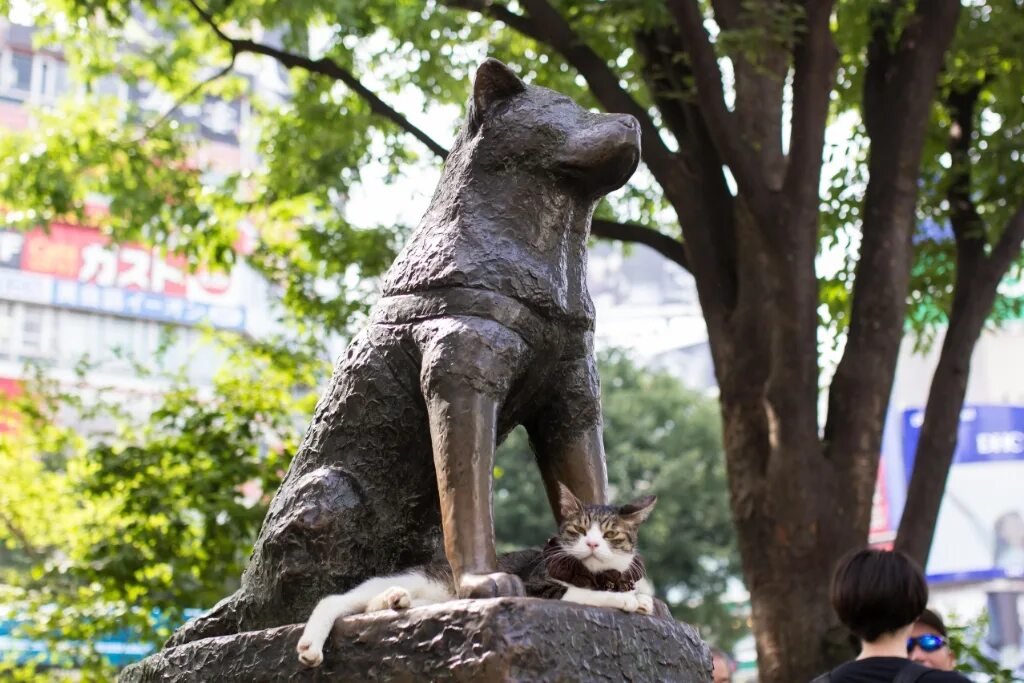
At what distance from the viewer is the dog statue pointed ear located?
2.90 metres

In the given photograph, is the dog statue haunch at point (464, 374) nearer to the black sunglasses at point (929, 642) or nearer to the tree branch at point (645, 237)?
the black sunglasses at point (929, 642)

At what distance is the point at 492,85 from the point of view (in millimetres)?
2916

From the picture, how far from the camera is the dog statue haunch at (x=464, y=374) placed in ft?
8.79

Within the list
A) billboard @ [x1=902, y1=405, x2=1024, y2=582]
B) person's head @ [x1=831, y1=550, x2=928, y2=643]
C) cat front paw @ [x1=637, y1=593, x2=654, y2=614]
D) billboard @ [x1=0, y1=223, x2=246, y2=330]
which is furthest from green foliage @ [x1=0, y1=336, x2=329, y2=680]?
billboard @ [x1=0, y1=223, x2=246, y2=330]

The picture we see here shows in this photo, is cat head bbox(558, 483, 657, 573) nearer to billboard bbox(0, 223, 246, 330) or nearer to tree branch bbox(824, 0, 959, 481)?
tree branch bbox(824, 0, 959, 481)

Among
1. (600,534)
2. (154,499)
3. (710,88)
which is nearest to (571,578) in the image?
(600,534)

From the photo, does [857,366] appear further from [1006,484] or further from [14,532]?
[1006,484]

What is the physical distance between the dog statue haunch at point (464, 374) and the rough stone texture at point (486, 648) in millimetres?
141

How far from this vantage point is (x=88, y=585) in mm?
9367

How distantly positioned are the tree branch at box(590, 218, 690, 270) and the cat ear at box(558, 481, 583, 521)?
472 cm

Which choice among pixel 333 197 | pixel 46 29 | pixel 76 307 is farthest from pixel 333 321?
pixel 76 307

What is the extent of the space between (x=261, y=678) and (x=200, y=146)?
8266mm

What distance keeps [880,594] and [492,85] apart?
5.72 ft

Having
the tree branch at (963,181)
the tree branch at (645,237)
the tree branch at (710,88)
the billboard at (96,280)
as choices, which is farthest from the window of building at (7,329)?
the tree branch at (710,88)
